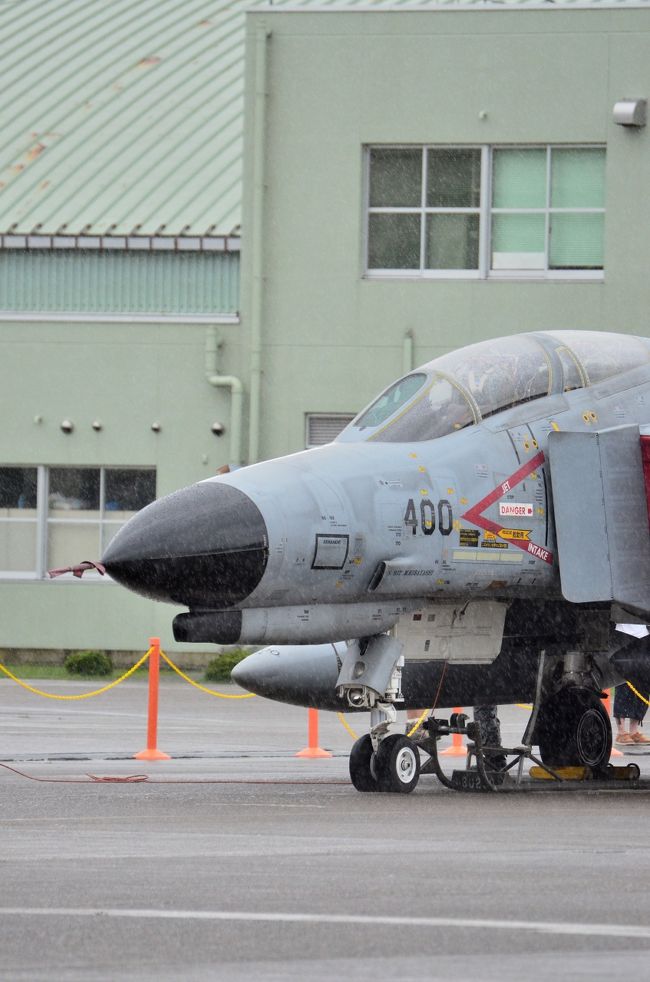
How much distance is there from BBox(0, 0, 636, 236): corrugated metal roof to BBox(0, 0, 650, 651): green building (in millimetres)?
199

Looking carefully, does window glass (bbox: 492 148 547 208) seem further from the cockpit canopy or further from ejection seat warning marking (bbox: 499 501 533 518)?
ejection seat warning marking (bbox: 499 501 533 518)

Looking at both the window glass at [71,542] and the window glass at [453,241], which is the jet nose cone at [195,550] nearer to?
the window glass at [453,241]

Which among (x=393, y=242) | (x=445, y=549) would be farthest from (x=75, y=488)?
(x=445, y=549)

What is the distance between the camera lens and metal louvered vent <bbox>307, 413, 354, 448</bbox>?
3042 cm

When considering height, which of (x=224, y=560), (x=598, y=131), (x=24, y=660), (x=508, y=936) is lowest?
(x=24, y=660)

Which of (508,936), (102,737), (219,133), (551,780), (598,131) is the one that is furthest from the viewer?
(219,133)

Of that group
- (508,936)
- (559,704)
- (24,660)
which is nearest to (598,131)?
(24,660)

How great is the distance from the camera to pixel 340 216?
3014 centimetres

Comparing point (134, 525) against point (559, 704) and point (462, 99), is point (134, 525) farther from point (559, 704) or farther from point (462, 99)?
point (462, 99)

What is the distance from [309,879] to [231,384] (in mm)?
21897

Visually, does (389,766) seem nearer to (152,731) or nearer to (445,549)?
(445,549)

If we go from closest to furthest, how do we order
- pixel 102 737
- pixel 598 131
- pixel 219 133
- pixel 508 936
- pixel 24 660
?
pixel 508 936
pixel 102 737
pixel 598 131
pixel 24 660
pixel 219 133

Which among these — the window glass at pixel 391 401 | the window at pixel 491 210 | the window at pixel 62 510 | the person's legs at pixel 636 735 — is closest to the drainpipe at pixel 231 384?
the window at pixel 62 510

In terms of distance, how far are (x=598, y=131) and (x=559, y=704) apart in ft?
53.1
